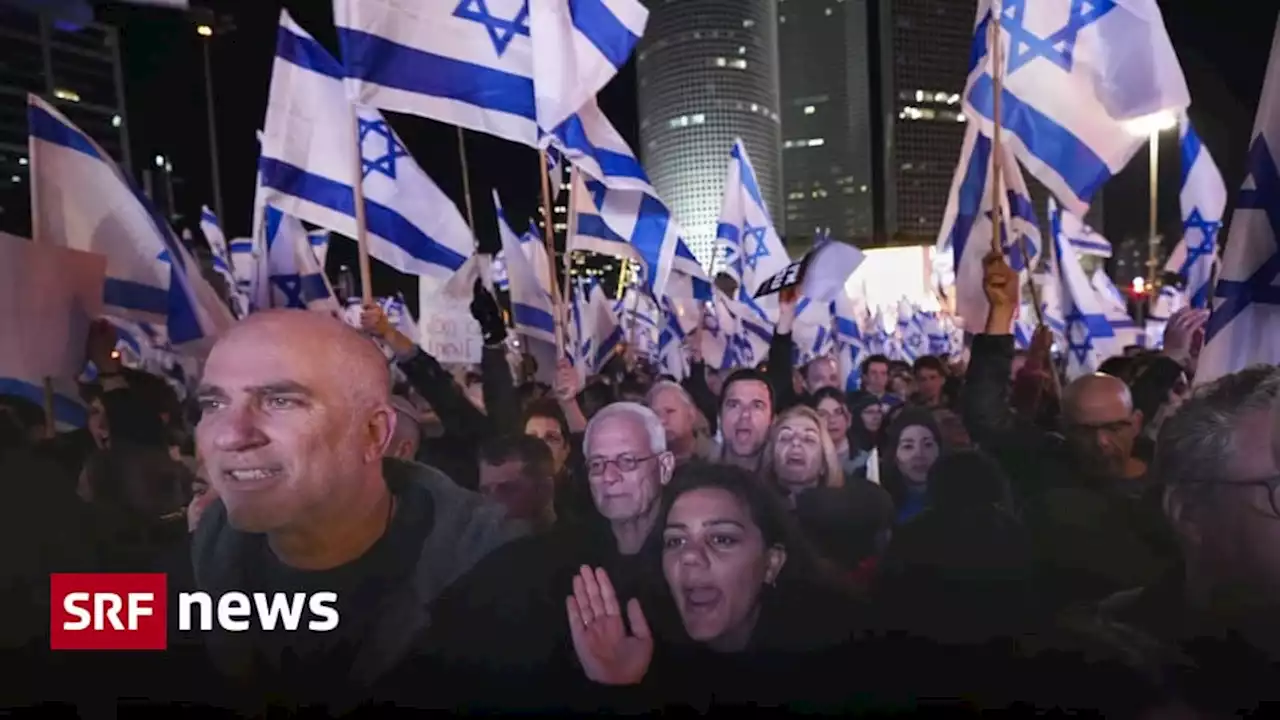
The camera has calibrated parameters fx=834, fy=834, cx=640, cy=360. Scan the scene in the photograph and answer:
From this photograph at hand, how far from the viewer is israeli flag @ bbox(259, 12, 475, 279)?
3.24 m

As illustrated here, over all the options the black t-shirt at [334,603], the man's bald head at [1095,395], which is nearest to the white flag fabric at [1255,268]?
the man's bald head at [1095,395]

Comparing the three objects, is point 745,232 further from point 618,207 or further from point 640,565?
point 640,565

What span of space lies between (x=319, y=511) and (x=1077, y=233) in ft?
18.1

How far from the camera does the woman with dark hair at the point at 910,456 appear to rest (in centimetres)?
279

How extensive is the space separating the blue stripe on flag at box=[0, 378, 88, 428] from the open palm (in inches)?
62.3

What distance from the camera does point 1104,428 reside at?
2.62m

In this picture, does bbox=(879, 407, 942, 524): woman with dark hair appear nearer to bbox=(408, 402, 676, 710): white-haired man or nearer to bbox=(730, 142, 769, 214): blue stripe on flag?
bbox=(408, 402, 676, 710): white-haired man

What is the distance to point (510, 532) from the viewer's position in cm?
245

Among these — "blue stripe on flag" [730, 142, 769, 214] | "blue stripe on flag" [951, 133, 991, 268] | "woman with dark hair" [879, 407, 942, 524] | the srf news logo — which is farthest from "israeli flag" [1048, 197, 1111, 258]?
the srf news logo

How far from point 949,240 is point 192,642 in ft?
11.1

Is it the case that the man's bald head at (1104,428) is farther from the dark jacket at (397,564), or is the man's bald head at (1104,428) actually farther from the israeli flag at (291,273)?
the israeli flag at (291,273)

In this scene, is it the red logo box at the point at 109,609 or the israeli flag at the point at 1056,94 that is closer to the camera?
the red logo box at the point at 109,609

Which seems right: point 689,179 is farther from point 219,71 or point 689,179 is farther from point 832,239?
point 219,71

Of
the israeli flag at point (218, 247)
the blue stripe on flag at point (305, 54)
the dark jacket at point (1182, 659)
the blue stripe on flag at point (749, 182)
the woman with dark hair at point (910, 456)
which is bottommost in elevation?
the dark jacket at point (1182, 659)
